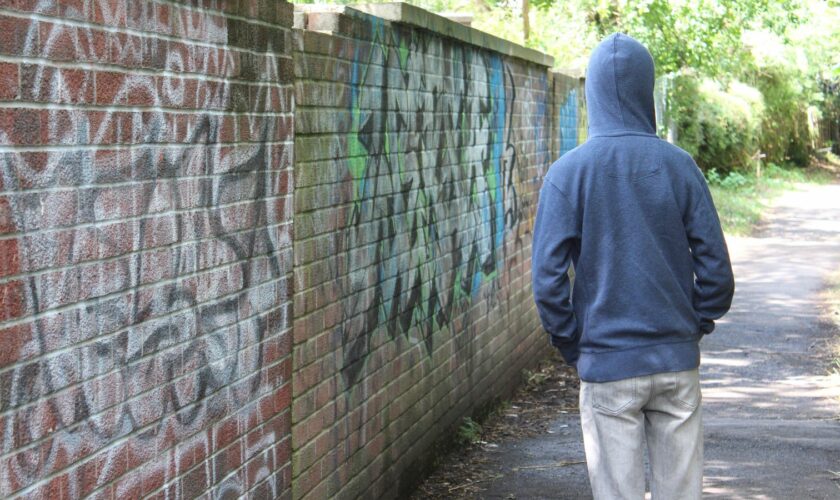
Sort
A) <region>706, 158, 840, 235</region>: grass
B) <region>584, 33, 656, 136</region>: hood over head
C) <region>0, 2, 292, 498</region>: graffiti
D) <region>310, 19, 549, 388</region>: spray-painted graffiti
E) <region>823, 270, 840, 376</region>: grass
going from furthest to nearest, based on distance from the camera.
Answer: <region>706, 158, 840, 235</region>: grass
<region>823, 270, 840, 376</region>: grass
<region>310, 19, 549, 388</region>: spray-painted graffiti
<region>584, 33, 656, 136</region>: hood over head
<region>0, 2, 292, 498</region>: graffiti

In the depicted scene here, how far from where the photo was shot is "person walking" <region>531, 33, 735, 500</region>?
3.85 metres

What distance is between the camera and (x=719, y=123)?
2942 cm

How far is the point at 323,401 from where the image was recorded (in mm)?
4496

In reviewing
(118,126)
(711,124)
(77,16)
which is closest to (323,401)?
(118,126)

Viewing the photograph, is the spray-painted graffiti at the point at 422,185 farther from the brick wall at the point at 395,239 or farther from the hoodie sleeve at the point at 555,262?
the hoodie sleeve at the point at 555,262

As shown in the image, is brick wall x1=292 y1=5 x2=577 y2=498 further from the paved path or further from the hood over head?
the hood over head

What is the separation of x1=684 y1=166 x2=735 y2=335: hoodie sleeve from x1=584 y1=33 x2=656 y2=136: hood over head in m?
0.29

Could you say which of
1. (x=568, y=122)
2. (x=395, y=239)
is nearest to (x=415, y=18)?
(x=395, y=239)

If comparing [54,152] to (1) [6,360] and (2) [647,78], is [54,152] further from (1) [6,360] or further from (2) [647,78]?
(2) [647,78]

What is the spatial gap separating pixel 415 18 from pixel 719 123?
990 inches

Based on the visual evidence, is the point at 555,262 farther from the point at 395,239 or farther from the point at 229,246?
the point at 395,239

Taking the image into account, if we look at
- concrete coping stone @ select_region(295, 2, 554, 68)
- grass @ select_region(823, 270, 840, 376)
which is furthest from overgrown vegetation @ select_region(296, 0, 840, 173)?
concrete coping stone @ select_region(295, 2, 554, 68)

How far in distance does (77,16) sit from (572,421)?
560 centimetres

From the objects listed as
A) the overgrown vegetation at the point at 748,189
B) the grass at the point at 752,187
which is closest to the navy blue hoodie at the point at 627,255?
the overgrown vegetation at the point at 748,189
